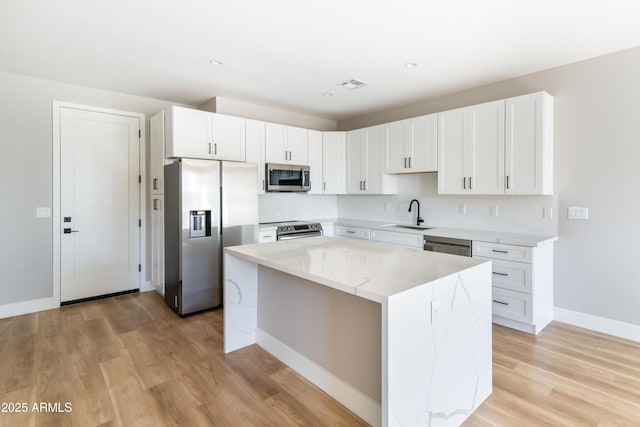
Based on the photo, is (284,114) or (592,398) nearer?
(592,398)

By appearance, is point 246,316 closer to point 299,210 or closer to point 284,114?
point 299,210

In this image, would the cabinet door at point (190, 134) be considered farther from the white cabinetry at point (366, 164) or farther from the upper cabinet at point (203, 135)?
the white cabinetry at point (366, 164)

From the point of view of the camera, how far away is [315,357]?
88.3 inches

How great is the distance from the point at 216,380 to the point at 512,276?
9.22 feet

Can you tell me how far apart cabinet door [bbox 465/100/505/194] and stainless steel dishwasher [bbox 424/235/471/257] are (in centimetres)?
61

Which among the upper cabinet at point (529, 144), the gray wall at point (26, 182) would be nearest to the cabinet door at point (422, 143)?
the upper cabinet at point (529, 144)

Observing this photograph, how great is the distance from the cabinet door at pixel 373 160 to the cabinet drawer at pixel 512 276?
195 cm

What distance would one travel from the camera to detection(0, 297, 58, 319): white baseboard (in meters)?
3.47

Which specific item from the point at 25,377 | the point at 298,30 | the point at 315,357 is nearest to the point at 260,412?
the point at 315,357

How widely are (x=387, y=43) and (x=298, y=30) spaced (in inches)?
31.0

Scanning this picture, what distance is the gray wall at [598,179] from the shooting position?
2896 millimetres

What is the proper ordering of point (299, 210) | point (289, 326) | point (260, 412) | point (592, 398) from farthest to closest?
1. point (299, 210)
2. point (289, 326)
3. point (592, 398)
4. point (260, 412)

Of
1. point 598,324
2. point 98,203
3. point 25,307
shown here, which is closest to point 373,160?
point 598,324

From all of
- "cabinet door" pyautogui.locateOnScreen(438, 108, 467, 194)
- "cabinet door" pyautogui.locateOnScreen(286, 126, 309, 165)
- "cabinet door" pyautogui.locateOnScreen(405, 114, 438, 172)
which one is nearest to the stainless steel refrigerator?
"cabinet door" pyautogui.locateOnScreen(286, 126, 309, 165)
